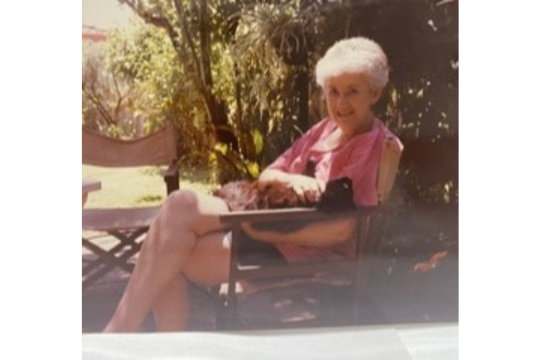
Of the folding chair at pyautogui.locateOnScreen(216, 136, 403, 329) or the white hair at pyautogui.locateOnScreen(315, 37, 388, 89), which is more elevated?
the white hair at pyautogui.locateOnScreen(315, 37, 388, 89)

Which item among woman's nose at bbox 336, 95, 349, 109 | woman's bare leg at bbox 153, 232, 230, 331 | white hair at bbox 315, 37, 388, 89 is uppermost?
white hair at bbox 315, 37, 388, 89

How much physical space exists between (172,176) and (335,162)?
1.08 feet

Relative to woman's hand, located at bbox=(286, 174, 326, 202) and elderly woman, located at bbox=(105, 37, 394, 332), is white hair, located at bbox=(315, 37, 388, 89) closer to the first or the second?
elderly woman, located at bbox=(105, 37, 394, 332)

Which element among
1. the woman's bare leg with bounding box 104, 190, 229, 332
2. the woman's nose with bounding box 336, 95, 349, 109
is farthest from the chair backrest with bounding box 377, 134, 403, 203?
the woman's bare leg with bounding box 104, 190, 229, 332

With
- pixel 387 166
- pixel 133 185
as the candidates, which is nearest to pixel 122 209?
pixel 133 185

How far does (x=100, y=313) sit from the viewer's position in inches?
59.3

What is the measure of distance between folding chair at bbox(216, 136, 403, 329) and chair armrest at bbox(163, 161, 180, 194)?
0.12 m

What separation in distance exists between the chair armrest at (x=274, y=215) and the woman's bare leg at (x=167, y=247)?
2 centimetres

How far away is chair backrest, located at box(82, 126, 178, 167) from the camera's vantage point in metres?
1.47

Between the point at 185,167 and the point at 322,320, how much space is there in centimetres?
43

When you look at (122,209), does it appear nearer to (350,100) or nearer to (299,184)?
(299,184)
